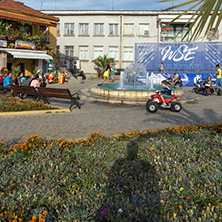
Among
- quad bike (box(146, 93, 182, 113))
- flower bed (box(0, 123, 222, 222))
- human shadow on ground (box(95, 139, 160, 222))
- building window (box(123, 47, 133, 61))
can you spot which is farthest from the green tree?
human shadow on ground (box(95, 139, 160, 222))

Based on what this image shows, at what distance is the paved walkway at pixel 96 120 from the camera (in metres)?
7.57

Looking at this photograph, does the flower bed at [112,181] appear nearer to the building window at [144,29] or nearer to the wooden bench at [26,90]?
the wooden bench at [26,90]

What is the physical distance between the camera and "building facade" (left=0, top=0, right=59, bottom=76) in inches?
971

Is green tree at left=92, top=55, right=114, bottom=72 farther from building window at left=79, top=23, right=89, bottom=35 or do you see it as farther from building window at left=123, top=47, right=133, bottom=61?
building window at left=79, top=23, right=89, bottom=35

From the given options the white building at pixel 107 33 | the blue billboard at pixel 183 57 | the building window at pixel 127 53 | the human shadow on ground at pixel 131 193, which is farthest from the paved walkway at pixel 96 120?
the white building at pixel 107 33

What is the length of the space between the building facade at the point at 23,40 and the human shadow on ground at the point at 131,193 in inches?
875

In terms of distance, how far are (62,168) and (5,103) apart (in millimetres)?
7437

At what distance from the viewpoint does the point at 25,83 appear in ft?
52.9

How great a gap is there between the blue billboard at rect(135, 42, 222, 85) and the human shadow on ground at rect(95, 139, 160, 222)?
21705 millimetres

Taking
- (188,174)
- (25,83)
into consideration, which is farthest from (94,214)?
(25,83)

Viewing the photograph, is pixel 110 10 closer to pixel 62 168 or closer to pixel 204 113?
pixel 204 113

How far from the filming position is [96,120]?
→ 930cm

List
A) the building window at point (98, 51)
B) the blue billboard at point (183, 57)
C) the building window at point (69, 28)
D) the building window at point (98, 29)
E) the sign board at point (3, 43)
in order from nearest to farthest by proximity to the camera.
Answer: the sign board at point (3, 43) → the blue billboard at point (183, 57) → the building window at point (98, 29) → the building window at point (98, 51) → the building window at point (69, 28)

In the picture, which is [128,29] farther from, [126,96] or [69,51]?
[126,96]
